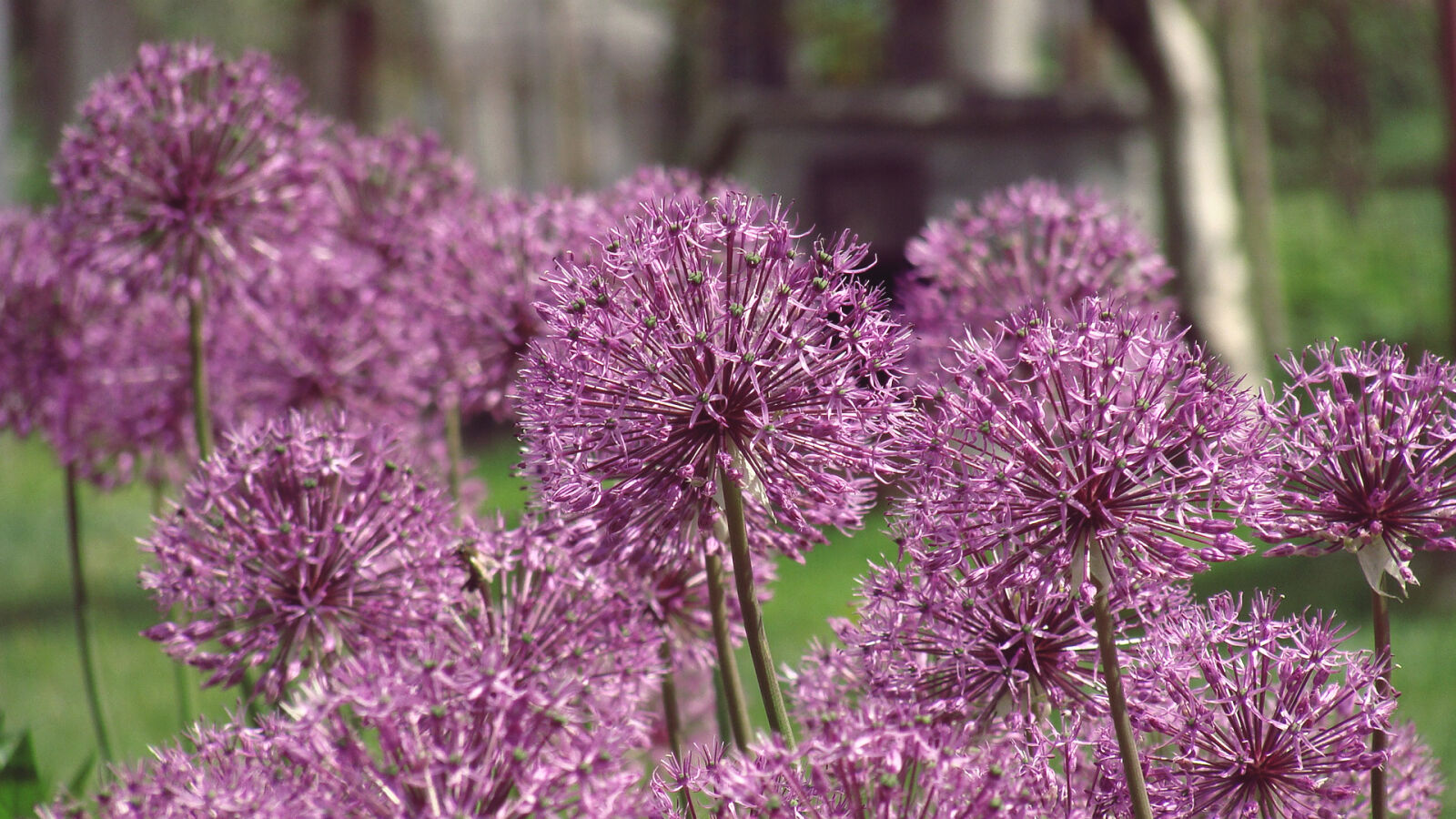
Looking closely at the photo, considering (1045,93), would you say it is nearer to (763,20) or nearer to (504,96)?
(763,20)

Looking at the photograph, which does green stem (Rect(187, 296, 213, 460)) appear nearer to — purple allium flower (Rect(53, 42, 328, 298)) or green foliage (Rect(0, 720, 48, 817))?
purple allium flower (Rect(53, 42, 328, 298))

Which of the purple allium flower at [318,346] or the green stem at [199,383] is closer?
the green stem at [199,383]

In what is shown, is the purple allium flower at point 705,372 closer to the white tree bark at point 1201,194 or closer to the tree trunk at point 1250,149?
the white tree bark at point 1201,194

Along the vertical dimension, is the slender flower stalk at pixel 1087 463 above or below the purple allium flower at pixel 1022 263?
below

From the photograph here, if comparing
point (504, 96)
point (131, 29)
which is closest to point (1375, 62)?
point (504, 96)

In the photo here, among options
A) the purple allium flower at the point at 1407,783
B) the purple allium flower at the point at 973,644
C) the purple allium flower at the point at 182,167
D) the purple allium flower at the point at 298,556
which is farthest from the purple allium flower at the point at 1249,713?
the purple allium flower at the point at 182,167

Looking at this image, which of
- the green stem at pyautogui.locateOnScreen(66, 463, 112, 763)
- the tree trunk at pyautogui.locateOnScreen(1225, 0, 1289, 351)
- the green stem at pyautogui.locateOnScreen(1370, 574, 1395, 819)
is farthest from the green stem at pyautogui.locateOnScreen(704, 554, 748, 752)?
the tree trunk at pyautogui.locateOnScreen(1225, 0, 1289, 351)

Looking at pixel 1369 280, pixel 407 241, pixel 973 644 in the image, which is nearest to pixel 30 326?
pixel 407 241
